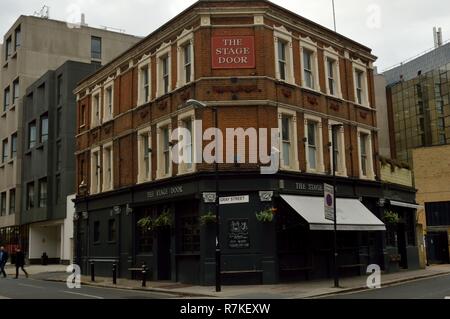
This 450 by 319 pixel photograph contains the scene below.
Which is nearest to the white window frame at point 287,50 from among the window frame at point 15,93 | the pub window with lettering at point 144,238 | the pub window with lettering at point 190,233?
the pub window with lettering at point 190,233

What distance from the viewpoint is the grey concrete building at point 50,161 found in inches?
1789

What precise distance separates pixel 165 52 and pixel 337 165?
33.1 ft

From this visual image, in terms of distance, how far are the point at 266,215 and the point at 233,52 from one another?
731 centimetres

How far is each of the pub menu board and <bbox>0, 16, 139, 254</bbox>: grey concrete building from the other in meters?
35.8

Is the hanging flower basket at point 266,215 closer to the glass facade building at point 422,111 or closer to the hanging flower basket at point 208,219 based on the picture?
the hanging flower basket at point 208,219

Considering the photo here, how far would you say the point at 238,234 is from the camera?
22.8 metres

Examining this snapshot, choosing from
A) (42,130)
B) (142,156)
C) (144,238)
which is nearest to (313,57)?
(142,156)

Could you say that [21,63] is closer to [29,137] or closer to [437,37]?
[29,137]

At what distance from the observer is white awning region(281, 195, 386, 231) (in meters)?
22.8

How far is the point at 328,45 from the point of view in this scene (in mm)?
28016

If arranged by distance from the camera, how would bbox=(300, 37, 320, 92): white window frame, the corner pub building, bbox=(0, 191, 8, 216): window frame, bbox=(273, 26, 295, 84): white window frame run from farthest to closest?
bbox=(0, 191, 8, 216): window frame < bbox=(300, 37, 320, 92): white window frame < bbox=(273, 26, 295, 84): white window frame < the corner pub building

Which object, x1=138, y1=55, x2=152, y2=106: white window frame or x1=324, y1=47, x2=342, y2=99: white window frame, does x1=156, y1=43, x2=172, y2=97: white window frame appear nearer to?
x1=138, y1=55, x2=152, y2=106: white window frame

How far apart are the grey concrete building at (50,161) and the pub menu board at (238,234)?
24.3m

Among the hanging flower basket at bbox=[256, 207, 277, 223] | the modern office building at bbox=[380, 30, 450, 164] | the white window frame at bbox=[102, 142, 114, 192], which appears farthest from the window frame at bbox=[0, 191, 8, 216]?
the modern office building at bbox=[380, 30, 450, 164]
